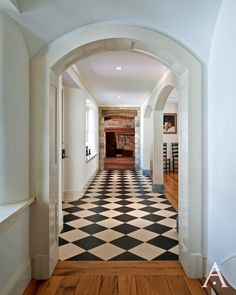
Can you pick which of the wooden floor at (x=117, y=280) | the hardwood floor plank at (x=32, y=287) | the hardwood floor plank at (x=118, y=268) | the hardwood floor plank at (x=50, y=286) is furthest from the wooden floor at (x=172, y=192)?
the hardwood floor plank at (x=32, y=287)

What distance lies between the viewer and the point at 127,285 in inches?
92.9

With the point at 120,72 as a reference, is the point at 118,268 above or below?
below

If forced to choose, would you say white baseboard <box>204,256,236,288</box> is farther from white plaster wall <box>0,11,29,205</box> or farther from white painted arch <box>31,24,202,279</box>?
white plaster wall <box>0,11,29,205</box>

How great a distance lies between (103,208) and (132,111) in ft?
20.7

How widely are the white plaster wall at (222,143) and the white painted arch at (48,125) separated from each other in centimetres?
12

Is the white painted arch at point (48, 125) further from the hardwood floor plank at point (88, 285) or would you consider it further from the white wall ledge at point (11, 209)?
the hardwood floor plank at point (88, 285)

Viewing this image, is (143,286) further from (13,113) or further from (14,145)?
(13,113)

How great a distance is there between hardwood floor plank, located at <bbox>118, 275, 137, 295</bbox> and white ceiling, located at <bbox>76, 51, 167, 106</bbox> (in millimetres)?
2883

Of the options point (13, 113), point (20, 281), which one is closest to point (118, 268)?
point (20, 281)

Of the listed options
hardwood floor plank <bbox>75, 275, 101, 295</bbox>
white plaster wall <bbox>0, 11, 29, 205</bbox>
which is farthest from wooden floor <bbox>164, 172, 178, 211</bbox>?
white plaster wall <bbox>0, 11, 29, 205</bbox>

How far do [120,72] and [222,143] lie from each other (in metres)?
3.44

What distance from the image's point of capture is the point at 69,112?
5285 millimetres

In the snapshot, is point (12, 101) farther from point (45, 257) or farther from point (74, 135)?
point (74, 135)

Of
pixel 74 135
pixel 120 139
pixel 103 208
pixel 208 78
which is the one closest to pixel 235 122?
pixel 208 78
